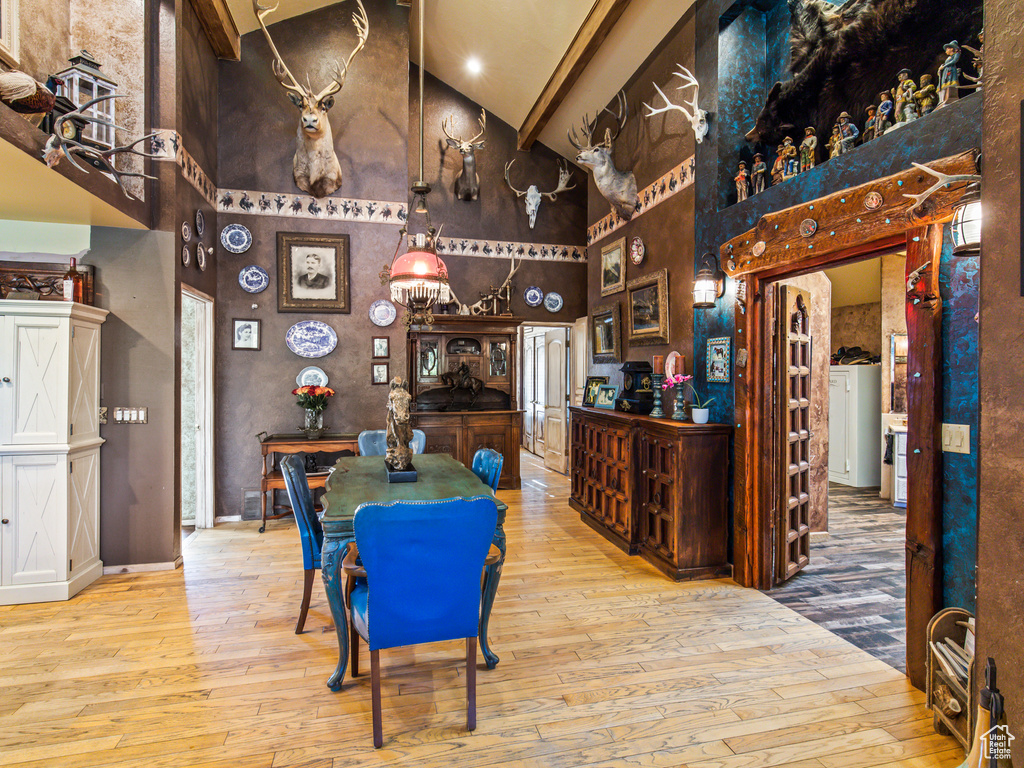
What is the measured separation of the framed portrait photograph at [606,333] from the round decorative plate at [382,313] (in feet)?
8.10

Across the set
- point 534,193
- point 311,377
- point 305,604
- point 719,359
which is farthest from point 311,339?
point 719,359

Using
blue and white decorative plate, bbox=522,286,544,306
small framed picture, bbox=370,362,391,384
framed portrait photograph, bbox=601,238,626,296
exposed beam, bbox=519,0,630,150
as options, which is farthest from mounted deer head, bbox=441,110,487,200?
small framed picture, bbox=370,362,391,384

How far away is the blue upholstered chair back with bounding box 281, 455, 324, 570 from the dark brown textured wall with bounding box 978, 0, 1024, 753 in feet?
9.61

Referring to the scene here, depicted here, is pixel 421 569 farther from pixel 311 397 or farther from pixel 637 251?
pixel 637 251

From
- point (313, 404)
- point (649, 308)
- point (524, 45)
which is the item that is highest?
point (524, 45)

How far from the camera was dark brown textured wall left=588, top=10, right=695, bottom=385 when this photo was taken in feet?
14.3

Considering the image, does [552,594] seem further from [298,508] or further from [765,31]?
[765,31]

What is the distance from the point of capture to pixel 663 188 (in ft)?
15.6

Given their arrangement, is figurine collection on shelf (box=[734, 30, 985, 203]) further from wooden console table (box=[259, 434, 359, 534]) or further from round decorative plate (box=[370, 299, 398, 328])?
wooden console table (box=[259, 434, 359, 534])

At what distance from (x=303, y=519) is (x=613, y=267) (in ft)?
14.2

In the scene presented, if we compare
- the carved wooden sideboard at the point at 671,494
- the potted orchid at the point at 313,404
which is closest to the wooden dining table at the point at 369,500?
the carved wooden sideboard at the point at 671,494

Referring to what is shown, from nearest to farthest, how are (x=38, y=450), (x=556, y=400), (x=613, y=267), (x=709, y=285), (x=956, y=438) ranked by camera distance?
(x=956, y=438), (x=38, y=450), (x=709, y=285), (x=613, y=267), (x=556, y=400)

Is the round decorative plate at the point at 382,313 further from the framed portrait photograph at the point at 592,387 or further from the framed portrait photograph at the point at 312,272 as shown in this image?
the framed portrait photograph at the point at 592,387

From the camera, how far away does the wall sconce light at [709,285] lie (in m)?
3.92
